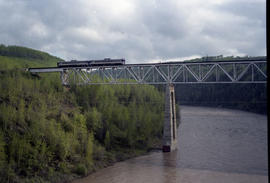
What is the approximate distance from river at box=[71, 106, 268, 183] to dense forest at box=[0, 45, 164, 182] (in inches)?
76.8

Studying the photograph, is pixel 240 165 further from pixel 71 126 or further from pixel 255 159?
pixel 71 126

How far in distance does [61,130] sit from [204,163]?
42.5 ft

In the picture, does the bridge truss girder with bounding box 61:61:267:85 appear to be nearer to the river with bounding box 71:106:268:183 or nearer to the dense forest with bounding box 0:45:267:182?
the dense forest with bounding box 0:45:267:182

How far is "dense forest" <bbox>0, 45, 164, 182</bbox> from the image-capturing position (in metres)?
20.7

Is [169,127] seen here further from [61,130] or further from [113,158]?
[61,130]

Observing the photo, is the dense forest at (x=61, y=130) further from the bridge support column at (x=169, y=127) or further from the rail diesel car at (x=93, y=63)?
the rail diesel car at (x=93, y=63)

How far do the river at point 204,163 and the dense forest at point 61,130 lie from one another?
195 centimetres

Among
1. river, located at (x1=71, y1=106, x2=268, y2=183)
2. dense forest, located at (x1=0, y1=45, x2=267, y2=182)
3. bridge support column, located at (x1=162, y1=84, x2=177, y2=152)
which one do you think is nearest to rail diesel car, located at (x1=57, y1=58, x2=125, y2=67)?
dense forest, located at (x1=0, y1=45, x2=267, y2=182)

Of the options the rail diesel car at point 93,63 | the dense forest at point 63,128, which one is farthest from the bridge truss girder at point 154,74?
the dense forest at point 63,128

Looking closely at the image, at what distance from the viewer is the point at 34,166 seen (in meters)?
20.8

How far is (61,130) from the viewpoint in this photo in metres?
24.6

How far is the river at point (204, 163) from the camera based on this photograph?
2278 cm

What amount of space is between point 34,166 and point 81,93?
15.1 meters

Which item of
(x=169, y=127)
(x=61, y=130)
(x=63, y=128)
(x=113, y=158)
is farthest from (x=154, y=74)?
(x=61, y=130)
